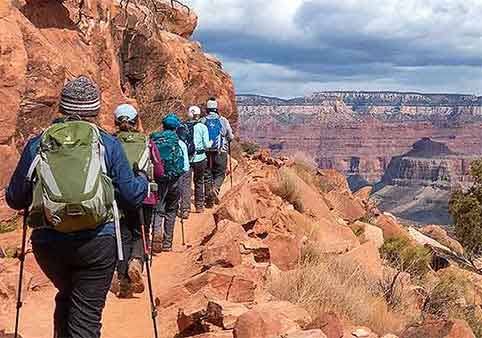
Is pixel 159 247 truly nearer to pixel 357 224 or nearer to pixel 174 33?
pixel 357 224

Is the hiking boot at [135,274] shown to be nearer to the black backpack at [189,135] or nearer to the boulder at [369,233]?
the black backpack at [189,135]

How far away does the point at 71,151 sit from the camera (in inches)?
159

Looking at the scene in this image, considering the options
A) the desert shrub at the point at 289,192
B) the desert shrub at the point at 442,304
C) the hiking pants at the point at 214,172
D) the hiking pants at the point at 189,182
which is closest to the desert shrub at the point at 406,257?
the desert shrub at the point at 289,192

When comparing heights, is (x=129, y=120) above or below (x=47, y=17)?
below

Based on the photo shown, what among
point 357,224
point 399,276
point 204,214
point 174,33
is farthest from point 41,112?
point 174,33

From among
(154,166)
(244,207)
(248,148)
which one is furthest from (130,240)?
(248,148)

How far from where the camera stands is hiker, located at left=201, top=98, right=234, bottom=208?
1348cm

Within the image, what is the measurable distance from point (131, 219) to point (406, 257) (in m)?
7.53

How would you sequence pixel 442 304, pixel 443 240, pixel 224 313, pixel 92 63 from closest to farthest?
1. pixel 224 313
2. pixel 442 304
3. pixel 92 63
4. pixel 443 240

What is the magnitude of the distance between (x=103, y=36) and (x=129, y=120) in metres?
9.53

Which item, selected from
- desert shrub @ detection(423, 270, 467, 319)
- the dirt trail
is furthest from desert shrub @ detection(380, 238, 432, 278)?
the dirt trail

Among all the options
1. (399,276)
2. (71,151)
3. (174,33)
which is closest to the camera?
(71,151)

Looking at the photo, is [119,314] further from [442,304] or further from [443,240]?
[443,240]

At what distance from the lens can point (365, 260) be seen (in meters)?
Answer: 10.5
